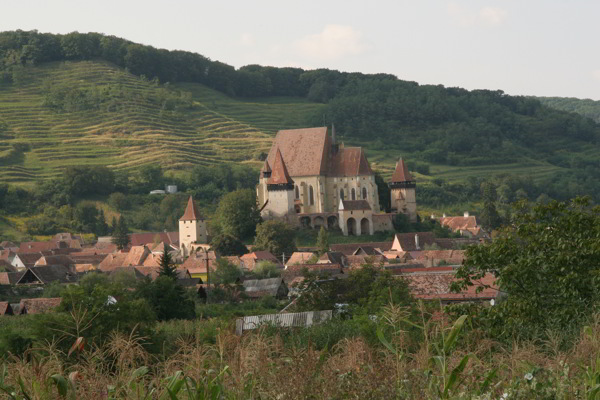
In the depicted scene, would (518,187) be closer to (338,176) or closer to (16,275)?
(338,176)

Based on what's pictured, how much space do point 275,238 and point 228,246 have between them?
139 inches

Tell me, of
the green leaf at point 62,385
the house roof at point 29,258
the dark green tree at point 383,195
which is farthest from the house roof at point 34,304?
the dark green tree at point 383,195

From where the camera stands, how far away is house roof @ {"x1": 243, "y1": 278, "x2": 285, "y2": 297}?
60.7 m

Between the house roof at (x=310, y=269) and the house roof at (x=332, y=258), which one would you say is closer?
the house roof at (x=310, y=269)

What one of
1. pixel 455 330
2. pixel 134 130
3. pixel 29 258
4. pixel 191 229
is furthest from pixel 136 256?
pixel 455 330

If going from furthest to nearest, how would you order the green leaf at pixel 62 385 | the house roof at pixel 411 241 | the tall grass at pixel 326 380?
the house roof at pixel 411 241, the tall grass at pixel 326 380, the green leaf at pixel 62 385

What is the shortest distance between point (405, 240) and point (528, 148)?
89320mm

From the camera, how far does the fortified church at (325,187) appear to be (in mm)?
94188

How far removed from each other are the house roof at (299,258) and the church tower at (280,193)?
11.8 m

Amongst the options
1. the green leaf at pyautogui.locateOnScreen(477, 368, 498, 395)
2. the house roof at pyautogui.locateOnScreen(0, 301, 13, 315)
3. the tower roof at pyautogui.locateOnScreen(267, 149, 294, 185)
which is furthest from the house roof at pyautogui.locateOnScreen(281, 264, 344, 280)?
the green leaf at pyautogui.locateOnScreen(477, 368, 498, 395)

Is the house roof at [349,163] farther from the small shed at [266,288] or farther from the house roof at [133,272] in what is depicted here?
the small shed at [266,288]

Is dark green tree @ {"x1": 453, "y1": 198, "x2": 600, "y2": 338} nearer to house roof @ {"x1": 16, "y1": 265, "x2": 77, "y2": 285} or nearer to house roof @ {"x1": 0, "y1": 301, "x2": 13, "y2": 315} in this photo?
house roof @ {"x1": 0, "y1": 301, "x2": 13, "y2": 315}

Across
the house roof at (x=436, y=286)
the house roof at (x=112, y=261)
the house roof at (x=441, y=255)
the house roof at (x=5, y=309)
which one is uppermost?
the house roof at (x=436, y=286)

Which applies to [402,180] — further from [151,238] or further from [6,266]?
[6,266]
